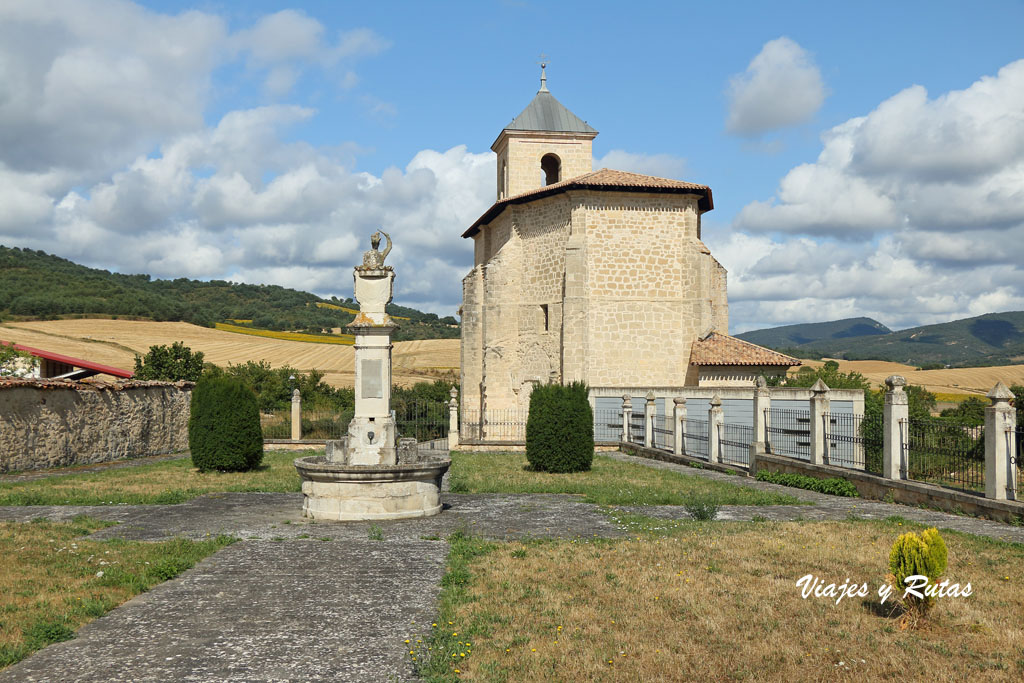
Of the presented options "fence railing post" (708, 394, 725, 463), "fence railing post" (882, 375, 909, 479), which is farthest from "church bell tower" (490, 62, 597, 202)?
"fence railing post" (882, 375, 909, 479)

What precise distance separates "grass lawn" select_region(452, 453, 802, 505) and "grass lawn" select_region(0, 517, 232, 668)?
235 inches

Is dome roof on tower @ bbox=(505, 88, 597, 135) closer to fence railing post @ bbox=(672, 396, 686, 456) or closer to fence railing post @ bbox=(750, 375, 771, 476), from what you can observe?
fence railing post @ bbox=(672, 396, 686, 456)

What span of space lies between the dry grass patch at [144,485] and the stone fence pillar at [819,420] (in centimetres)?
938

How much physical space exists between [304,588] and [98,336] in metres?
53.5

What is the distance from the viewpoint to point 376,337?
10.4 metres

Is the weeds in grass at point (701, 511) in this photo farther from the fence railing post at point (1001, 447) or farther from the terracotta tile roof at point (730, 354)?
→ the terracotta tile roof at point (730, 354)

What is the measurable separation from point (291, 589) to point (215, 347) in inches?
2094

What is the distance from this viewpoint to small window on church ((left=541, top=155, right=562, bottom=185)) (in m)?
35.2

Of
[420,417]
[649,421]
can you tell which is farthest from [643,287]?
[420,417]

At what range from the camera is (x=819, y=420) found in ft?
46.4

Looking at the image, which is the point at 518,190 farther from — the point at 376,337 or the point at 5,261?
the point at 5,261

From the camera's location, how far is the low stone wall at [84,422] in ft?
53.8

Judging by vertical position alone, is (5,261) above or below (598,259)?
above

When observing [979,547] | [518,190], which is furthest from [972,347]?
[979,547]
